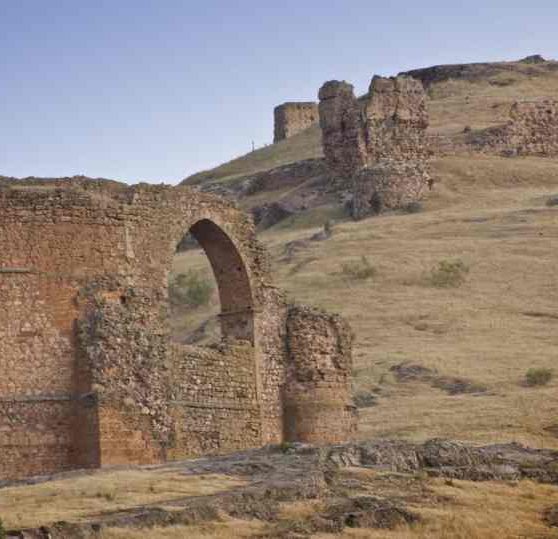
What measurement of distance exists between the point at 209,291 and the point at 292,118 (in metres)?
43.6

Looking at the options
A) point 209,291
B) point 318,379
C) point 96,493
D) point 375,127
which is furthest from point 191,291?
point 96,493

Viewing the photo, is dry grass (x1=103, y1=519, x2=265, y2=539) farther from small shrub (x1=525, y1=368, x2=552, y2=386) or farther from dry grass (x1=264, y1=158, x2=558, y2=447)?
small shrub (x1=525, y1=368, x2=552, y2=386)

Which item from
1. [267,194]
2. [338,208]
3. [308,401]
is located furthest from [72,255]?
[267,194]

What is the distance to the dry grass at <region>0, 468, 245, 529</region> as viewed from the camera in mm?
17734

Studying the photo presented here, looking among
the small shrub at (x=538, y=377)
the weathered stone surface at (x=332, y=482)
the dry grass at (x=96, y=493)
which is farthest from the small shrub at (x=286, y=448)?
the small shrub at (x=538, y=377)

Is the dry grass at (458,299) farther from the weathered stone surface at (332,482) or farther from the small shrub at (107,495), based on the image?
the small shrub at (107,495)

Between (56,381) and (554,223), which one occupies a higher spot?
(554,223)

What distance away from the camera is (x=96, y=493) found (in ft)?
62.1

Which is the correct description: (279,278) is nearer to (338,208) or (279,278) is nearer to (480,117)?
(338,208)

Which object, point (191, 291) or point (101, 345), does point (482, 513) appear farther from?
point (191, 291)

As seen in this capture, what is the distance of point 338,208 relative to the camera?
63.4m

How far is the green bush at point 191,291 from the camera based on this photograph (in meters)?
49.3

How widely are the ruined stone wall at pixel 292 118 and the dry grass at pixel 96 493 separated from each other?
71.5 metres

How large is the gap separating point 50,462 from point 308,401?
5446 mm
